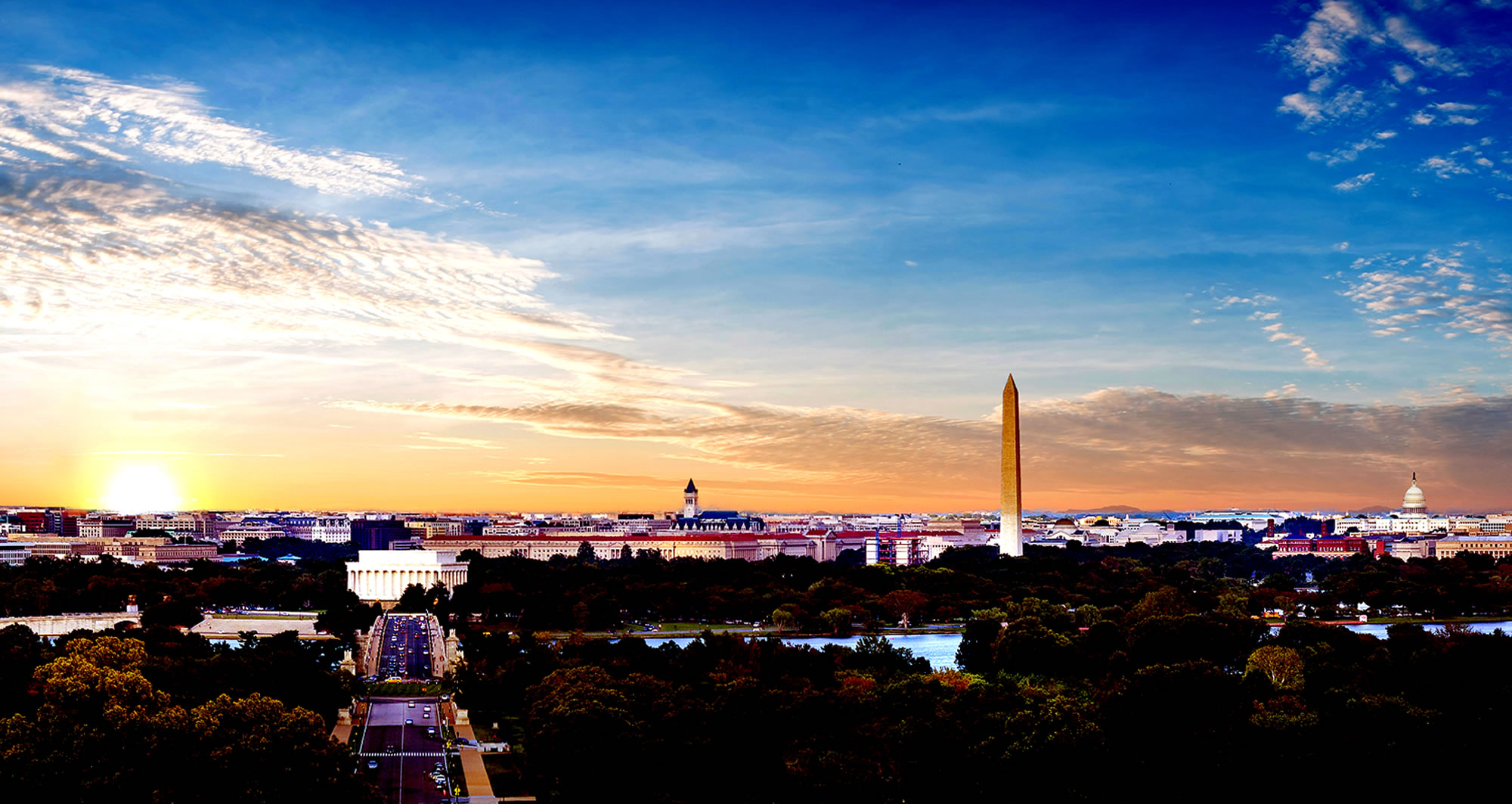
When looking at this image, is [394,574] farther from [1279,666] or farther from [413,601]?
[1279,666]

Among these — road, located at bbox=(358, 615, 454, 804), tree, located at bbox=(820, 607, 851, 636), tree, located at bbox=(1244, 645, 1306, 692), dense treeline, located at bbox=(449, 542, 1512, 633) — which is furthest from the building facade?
tree, located at bbox=(1244, 645, 1306, 692)

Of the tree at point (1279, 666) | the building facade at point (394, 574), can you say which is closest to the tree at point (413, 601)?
the building facade at point (394, 574)

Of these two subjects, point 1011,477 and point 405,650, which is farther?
point 1011,477

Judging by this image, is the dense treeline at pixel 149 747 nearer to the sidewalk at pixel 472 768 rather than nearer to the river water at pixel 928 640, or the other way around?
the sidewalk at pixel 472 768

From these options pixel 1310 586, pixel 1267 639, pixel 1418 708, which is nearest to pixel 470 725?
pixel 1418 708

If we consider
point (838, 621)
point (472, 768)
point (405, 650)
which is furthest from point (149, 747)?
point (838, 621)

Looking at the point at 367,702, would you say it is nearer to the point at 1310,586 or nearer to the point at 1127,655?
the point at 1127,655
